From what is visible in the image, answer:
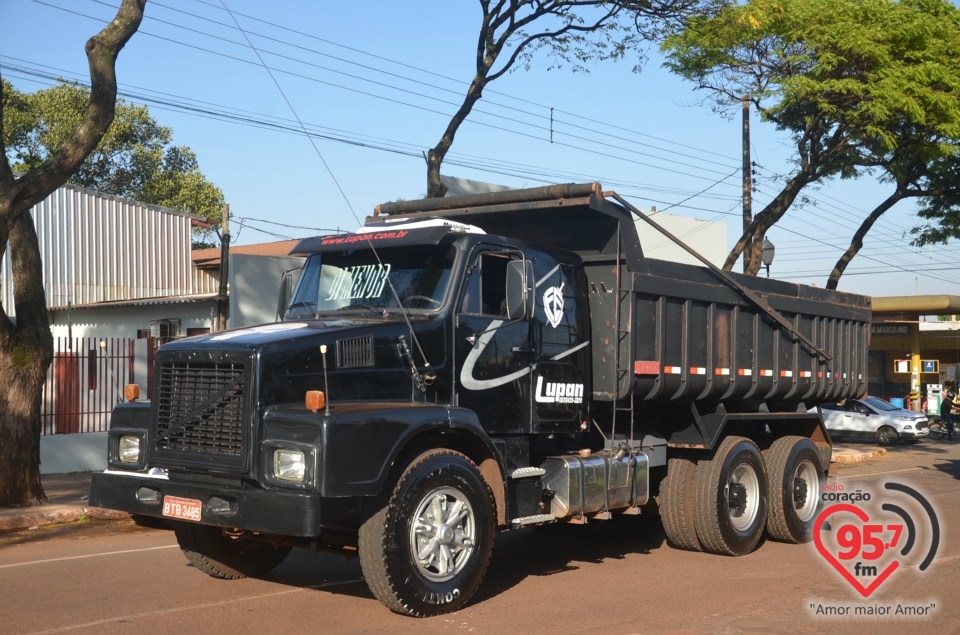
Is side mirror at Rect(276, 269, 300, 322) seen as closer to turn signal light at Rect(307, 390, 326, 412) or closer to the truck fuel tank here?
turn signal light at Rect(307, 390, 326, 412)

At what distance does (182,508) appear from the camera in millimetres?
6602

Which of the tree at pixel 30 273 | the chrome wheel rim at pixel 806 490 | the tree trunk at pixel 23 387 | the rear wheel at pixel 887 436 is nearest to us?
the chrome wheel rim at pixel 806 490

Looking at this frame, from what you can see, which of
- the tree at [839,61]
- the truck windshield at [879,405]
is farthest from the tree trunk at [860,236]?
the truck windshield at [879,405]

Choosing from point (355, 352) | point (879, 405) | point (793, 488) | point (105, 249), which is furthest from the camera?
point (105, 249)

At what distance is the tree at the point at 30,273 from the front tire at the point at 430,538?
6686 millimetres

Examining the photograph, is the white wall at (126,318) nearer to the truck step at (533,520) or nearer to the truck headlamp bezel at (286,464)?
the truck step at (533,520)

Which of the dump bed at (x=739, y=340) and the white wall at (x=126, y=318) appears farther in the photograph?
the white wall at (x=126, y=318)

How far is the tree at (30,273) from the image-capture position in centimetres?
1128

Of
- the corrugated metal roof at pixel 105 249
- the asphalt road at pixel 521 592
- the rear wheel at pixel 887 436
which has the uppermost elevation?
the corrugated metal roof at pixel 105 249

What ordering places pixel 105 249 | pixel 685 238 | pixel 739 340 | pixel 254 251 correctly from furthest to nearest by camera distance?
pixel 254 251 → pixel 685 238 → pixel 105 249 → pixel 739 340

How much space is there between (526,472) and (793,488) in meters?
4.19

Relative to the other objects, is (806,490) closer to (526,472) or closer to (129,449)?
(526,472)

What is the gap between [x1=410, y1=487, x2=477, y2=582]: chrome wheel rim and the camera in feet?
22.1

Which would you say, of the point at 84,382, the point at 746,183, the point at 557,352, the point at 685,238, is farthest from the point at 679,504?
the point at 685,238
